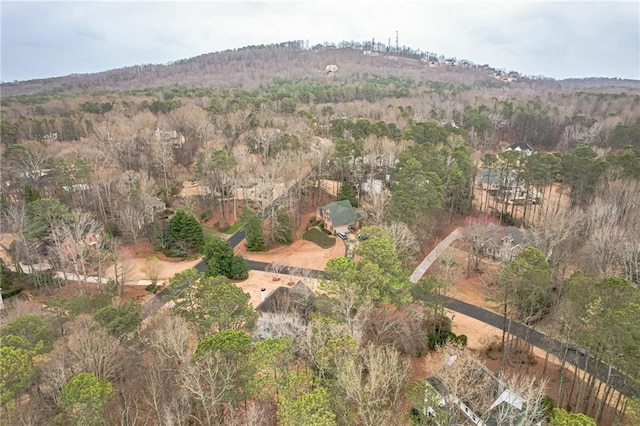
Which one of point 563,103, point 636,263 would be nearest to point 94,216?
point 636,263

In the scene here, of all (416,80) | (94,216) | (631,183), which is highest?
(416,80)

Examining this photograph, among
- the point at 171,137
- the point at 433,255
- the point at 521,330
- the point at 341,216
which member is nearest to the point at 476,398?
the point at 521,330

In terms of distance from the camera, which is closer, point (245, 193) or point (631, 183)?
point (631, 183)

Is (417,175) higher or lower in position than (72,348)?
higher

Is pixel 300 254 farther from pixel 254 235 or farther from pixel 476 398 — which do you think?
pixel 476 398

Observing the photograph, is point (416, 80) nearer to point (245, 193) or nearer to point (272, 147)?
point (272, 147)

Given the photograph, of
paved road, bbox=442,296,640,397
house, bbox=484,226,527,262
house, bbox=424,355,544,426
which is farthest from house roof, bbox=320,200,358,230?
house, bbox=424,355,544,426

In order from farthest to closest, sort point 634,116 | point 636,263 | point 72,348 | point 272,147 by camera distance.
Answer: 1. point 634,116
2. point 272,147
3. point 636,263
4. point 72,348

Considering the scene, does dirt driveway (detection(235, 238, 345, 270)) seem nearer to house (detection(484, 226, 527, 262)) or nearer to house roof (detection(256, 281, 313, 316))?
house roof (detection(256, 281, 313, 316))
